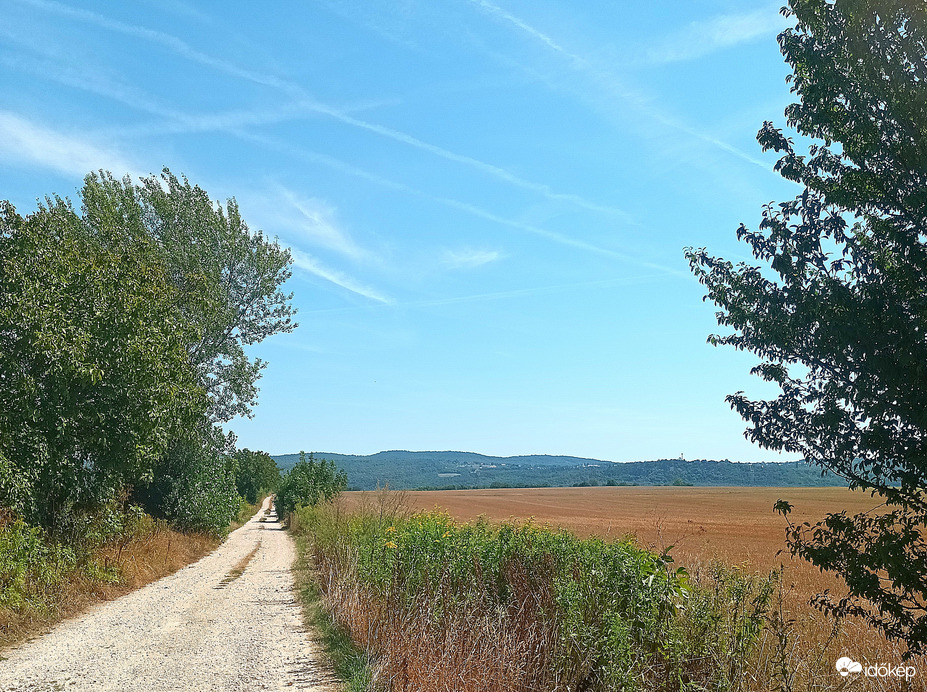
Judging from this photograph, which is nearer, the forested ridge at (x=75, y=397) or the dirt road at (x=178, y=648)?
the dirt road at (x=178, y=648)

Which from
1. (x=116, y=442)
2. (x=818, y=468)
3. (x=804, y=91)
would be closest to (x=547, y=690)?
(x=818, y=468)

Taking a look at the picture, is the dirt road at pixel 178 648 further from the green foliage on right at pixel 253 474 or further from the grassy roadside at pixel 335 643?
the green foliage on right at pixel 253 474

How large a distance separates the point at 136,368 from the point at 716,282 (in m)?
11.8

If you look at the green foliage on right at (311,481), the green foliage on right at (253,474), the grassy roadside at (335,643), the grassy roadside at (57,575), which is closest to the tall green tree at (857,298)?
the grassy roadside at (335,643)

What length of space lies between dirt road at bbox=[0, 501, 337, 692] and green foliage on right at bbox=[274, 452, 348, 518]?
25665mm

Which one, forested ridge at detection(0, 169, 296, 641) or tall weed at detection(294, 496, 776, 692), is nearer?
tall weed at detection(294, 496, 776, 692)

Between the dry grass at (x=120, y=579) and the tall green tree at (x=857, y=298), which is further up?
the tall green tree at (x=857, y=298)

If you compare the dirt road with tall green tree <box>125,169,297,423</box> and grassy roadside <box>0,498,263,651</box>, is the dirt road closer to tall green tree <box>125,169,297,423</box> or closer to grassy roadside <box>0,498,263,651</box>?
grassy roadside <box>0,498,263,651</box>

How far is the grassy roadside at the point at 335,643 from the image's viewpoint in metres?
6.94

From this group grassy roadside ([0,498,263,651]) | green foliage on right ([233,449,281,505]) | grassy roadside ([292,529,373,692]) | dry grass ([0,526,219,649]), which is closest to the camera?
grassy roadside ([292,529,373,692])

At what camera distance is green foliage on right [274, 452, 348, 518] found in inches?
1602

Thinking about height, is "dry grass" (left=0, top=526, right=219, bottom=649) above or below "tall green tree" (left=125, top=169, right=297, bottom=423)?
below

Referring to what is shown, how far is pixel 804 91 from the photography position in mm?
5680

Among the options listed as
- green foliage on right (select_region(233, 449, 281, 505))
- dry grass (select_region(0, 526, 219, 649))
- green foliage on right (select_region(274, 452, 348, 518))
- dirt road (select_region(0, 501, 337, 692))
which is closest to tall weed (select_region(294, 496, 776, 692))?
dirt road (select_region(0, 501, 337, 692))
